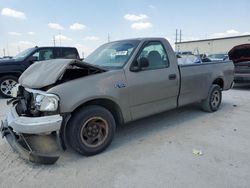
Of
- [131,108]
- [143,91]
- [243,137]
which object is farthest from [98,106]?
[243,137]

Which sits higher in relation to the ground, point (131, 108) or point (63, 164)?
point (131, 108)

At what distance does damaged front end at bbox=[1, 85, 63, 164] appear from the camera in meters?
3.14

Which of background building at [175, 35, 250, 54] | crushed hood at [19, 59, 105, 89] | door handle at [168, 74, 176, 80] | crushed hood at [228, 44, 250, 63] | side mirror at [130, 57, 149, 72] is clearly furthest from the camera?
background building at [175, 35, 250, 54]

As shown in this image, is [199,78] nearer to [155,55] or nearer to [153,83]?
[155,55]

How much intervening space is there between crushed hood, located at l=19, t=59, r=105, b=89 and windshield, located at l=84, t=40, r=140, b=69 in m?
0.64

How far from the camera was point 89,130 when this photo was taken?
144 inches

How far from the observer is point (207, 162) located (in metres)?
3.42

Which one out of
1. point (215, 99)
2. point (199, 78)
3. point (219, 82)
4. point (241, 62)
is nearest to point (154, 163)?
point (199, 78)

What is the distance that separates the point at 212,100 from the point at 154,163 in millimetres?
3352

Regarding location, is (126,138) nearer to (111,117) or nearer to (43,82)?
(111,117)

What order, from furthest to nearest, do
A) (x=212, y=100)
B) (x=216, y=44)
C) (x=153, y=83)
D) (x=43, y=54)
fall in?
(x=216, y=44) < (x=43, y=54) < (x=212, y=100) < (x=153, y=83)

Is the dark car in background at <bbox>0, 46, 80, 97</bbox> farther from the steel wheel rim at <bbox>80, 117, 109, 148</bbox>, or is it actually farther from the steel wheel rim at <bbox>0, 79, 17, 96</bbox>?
the steel wheel rim at <bbox>80, 117, 109, 148</bbox>

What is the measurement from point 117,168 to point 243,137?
255 centimetres

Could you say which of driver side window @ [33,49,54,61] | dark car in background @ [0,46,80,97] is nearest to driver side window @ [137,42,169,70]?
dark car in background @ [0,46,80,97]
